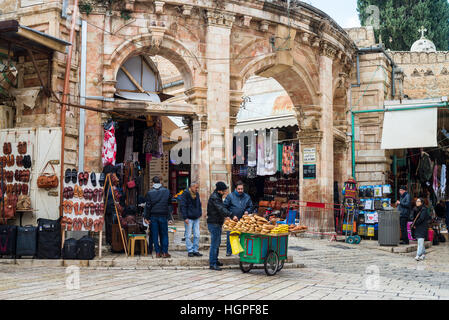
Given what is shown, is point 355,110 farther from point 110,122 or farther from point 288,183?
point 110,122

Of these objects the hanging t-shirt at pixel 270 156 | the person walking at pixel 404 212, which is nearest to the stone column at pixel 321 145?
the hanging t-shirt at pixel 270 156

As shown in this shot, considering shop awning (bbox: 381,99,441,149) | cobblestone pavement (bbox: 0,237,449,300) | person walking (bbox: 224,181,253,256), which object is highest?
shop awning (bbox: 381,99,441,149)

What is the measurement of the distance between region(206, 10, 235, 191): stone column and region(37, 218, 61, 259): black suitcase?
4.27 m

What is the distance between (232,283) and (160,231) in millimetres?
2558

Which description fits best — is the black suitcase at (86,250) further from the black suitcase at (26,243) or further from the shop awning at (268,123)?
the shop awning at (268,123)

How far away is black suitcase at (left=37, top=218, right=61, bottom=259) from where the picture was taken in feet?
29.8

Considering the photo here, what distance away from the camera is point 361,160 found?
18266 mm

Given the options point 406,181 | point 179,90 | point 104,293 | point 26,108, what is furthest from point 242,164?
point 104,293

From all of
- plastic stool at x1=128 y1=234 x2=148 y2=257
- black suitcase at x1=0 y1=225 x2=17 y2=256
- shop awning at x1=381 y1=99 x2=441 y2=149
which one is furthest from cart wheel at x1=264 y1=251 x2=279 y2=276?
shop awning at x1=381 y1=99 x2=441 y2=149

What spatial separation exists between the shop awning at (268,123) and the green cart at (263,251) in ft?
30.4

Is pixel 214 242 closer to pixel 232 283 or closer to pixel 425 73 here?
pixel 232 283

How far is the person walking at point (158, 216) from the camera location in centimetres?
927

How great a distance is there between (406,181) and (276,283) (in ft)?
47.2

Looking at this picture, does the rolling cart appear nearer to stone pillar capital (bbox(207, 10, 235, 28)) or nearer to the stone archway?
the stone archway
